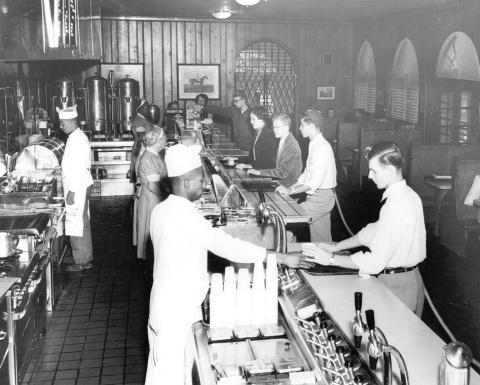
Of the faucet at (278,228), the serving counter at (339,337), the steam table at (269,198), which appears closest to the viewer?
the serving counter at (339,337)

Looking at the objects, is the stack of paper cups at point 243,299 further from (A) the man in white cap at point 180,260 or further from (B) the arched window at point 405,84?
(B) the arched window at point 405,84

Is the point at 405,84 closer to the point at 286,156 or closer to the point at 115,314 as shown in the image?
the point at 286,156

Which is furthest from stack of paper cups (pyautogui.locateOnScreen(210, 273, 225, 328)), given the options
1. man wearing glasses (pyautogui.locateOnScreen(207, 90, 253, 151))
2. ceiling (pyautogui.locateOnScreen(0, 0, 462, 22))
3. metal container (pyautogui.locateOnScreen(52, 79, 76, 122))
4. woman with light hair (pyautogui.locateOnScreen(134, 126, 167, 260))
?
metal container (pyautogui.locateOnScreen(52, 79, 76, 122))

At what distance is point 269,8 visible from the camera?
12891 mm

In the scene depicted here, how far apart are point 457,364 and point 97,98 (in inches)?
488

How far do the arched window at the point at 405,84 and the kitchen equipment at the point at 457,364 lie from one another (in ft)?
34.6

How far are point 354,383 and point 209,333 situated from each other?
0.92 meters

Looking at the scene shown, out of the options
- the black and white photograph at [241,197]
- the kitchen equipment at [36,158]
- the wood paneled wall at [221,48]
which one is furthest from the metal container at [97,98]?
the kitchen equipment at [36,158]

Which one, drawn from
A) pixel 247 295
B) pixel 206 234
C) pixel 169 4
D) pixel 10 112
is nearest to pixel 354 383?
pixel 247 295

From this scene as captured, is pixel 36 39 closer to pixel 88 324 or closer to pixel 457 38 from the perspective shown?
pixel 88 324

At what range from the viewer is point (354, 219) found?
10062 mm

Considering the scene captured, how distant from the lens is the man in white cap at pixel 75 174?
7.00 meters

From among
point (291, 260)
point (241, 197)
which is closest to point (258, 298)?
point (291, 260)

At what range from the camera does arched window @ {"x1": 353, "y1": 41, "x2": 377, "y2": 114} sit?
14.8m
